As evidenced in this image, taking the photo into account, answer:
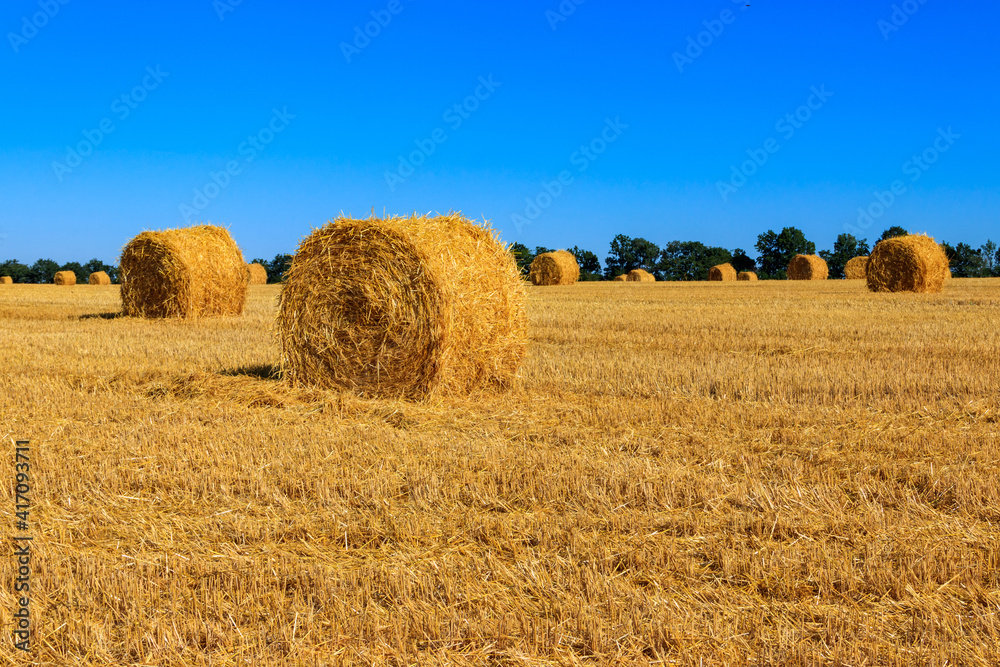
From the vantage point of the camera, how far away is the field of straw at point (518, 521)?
10.0 ft

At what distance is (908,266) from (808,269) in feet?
53.3

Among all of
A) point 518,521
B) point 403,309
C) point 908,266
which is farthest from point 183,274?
point 908,266

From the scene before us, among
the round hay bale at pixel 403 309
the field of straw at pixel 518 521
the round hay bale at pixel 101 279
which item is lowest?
the field of straw at pixel 518 521

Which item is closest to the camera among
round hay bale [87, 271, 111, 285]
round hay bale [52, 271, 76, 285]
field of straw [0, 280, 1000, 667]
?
field of straw [0, 280, 1000, 667]

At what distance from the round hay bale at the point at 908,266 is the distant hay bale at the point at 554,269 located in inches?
535

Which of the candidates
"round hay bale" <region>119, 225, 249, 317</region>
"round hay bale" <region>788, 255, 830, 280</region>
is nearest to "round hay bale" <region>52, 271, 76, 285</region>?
"round hay bale" <region>119, 225, 249, 317</region>

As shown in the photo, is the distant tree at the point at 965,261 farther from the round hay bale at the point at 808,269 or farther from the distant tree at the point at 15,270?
the distant tree at the point at 15,270

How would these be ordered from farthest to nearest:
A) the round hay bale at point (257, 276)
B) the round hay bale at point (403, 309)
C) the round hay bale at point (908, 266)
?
the round hay bale at point (257, 276) < the round hay bale at point (908, 266) < the round hay bale at point (403, 309)

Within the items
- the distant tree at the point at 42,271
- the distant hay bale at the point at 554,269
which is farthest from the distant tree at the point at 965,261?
the distant tree at the point at 42,271

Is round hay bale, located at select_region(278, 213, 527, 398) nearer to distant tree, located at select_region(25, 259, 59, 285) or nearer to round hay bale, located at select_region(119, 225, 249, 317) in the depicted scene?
round hay bale, located at select_region(119, 225, 249, 317)

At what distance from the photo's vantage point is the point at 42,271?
2827 inches

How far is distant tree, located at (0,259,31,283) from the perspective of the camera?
6791 cm

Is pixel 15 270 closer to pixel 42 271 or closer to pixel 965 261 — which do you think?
pixel 42 271

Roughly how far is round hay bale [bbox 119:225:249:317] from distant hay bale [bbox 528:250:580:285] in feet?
65.0
